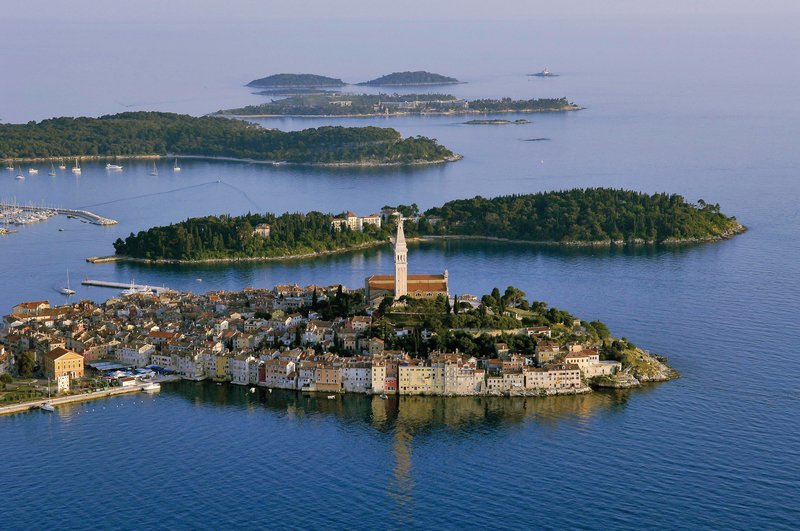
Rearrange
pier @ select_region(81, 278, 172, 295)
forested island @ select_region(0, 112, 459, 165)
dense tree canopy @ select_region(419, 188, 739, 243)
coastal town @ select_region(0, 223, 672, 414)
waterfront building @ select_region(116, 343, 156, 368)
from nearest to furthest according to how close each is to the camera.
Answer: coastal town @ select_region(0, 223, 672, 414) < waterfront building @ select_region(116, 343, 156, 368) < pier @ select_region(81, 278, 172, 295) < dense tree canopy @ select_region(419, 188, 739, 243) < forested island @ select_region(0, 112, 459, 165)

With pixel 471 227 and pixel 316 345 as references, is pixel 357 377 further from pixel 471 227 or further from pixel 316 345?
pixel 471 227

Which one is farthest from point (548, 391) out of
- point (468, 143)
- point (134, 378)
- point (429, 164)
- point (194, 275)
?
point (468, 143)

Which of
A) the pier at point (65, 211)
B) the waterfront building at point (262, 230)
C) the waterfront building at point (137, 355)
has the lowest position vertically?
the waterfront building at point (137, 355)

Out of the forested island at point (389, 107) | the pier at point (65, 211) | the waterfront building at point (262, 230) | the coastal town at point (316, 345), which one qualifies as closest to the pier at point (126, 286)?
the coastal town at point (316, 345)

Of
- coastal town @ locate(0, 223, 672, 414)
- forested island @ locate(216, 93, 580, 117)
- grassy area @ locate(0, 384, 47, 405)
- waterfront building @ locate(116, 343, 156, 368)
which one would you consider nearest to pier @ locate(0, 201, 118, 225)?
coastal town @ locate(0, 223, 672, 414)

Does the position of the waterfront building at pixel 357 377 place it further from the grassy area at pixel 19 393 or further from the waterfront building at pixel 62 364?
the grassy area at pixel 19 393

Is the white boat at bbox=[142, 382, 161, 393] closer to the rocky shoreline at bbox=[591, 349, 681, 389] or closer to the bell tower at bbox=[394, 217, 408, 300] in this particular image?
the bell tower at bbox=[394, 217, 408, 300]
